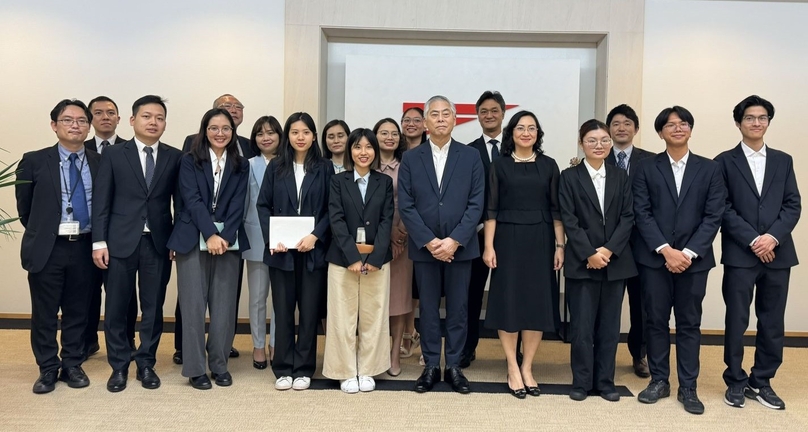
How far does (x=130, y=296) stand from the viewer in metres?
4.02

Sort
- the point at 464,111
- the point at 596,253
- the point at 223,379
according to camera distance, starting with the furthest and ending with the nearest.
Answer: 1. the point at 464,111
2. the point at 223,379
3. the point at 596,253

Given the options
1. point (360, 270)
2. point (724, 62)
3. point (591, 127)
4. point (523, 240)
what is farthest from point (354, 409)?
point (724, 62)

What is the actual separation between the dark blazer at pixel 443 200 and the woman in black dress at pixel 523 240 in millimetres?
131

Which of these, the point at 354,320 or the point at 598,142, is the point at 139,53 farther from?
the point at 598,142

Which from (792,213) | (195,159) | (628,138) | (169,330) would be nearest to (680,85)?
(628,138)

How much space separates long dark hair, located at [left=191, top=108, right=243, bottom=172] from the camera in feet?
12.8

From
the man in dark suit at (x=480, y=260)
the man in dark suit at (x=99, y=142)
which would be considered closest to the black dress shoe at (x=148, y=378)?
the man in dark suit at (x=99, y=142)

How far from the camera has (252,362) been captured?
4574 millimetres

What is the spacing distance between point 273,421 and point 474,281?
71.2 inches

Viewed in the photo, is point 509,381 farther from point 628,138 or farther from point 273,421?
point 628,138

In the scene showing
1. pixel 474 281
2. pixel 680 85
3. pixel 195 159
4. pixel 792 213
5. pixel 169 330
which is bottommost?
pixel 169 330

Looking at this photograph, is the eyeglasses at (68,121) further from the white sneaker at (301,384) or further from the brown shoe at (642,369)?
the brown shoe at (642,369)

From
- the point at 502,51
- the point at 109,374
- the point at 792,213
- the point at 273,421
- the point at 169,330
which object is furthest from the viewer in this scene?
the point at 502,51

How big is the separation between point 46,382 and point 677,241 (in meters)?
3.94
